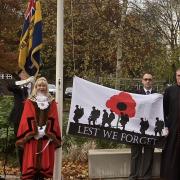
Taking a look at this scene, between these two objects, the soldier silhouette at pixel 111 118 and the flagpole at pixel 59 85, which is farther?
the soldier silhouette at pixel 111 118

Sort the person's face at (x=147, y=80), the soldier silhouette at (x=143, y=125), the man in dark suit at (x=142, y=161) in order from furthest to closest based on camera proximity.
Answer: the soldier silhouette at (x=143, y=125) → the man in dark suit at (x=142, y=161) → the person's face at (x=147, y=80)

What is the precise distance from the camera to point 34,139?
23.6ft

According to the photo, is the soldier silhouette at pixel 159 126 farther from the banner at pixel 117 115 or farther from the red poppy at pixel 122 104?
the red poppy at pixel 122 104

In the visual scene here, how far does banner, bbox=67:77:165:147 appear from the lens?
853 cm

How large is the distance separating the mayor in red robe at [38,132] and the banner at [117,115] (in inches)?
50.7

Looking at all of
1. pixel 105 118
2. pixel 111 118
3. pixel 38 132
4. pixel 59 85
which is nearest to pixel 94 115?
pixel 105 118

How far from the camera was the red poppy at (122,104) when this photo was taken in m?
8.66

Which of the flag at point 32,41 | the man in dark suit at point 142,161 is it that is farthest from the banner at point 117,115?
the flag at point 32,41

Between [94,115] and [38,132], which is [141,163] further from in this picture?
[38,132]

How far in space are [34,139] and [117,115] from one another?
1.99 m

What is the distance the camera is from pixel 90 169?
8.62 metres

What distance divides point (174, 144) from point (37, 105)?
97.7 inches

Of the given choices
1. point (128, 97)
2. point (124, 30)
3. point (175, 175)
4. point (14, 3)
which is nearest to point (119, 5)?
point (124, 30)

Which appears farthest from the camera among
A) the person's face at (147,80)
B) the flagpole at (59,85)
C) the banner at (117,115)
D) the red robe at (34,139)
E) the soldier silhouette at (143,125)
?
the soldier silhouette at (143,125)
